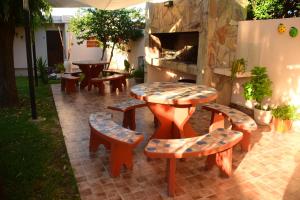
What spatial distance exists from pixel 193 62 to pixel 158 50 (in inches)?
108

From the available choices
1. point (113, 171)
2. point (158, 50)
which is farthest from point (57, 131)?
point (158, 50)

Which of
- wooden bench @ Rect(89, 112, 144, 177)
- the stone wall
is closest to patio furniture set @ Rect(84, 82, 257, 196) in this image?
wooden bench @ Rect(89, 112, 144, 177)

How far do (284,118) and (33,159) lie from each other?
4700mm

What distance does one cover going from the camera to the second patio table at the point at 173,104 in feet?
13.1

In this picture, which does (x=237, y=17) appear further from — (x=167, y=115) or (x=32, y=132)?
(x=32, y=132)

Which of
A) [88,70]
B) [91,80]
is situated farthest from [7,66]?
[88,70]

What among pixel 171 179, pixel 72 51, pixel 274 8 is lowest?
pixel 171 179

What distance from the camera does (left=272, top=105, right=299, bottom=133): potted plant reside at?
5.56 metres

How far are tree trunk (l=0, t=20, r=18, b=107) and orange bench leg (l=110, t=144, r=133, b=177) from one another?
16.0 ft

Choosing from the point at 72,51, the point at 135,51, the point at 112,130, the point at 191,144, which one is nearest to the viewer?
the point at 191,144

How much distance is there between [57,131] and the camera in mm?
5594

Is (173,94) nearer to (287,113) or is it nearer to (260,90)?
(260,90)

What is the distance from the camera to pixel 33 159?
4.27 m

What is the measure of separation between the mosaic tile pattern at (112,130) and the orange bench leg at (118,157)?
0.15 m
